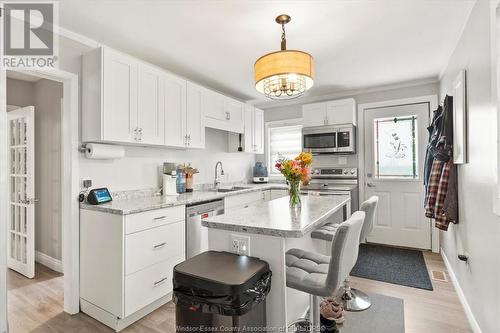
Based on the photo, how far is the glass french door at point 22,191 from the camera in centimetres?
308

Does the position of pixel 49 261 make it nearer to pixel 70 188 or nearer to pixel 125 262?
pixel 70 188

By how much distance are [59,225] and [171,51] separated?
8.18ft

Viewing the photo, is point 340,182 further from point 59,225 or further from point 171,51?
point 59,225

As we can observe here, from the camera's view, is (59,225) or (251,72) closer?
(59,225)

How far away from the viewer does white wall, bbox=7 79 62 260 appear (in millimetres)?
3322

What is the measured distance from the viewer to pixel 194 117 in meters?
3.36

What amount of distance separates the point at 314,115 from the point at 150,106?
8.79 ft

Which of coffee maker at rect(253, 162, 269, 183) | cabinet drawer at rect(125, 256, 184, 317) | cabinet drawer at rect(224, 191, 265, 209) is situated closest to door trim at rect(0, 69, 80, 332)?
cabinet drawer at rect(125, 256, 184, 317)

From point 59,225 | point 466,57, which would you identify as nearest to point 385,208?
point 466,57

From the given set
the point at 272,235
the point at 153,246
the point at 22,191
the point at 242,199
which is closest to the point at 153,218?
the point at 153,246

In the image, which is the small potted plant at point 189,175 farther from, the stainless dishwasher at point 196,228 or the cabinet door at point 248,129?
the cabinet door at point 248,129

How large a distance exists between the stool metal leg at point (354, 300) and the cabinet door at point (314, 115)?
2.63 m

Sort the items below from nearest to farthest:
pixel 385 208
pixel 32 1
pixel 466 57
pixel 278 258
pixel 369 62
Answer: pixel 278 258 → pixel 32 1 → pixel 466 57 → pixel 369 62 → pixel 385 208

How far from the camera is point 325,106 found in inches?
171
